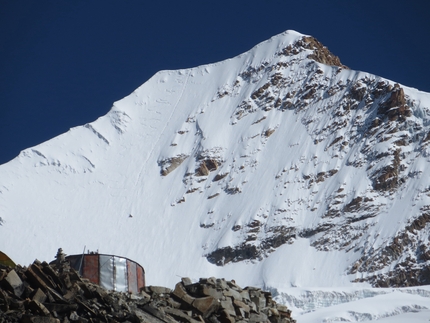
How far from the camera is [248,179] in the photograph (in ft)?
414

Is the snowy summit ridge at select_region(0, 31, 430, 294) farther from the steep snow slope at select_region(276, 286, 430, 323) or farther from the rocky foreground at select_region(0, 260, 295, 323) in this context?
the rocky foreground at select_region(0, 260, 295, 323)

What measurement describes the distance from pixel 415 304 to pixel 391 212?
166 feet

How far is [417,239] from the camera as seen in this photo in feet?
341

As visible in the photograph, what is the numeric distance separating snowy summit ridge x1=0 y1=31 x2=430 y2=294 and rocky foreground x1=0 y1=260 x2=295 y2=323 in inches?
2790

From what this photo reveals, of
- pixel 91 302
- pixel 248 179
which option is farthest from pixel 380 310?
pixel 248 179

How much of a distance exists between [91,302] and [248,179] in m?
103

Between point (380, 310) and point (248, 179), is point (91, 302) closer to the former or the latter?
point (380, 310)

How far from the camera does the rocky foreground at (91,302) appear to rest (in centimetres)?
2219

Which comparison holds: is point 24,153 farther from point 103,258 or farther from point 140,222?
point 103,258

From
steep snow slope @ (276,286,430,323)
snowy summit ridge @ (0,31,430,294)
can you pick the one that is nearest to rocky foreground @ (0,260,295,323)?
steep snow slope @ (276,286,430,323)

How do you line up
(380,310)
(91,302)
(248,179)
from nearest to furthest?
(91,302), (380,310), (248,179)

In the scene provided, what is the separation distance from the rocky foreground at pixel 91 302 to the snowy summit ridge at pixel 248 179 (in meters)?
70.9

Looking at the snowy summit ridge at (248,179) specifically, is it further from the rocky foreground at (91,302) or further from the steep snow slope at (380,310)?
the rocky foreground at (91,302)

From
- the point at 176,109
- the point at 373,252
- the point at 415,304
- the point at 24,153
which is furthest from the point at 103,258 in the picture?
the point at 176,109
